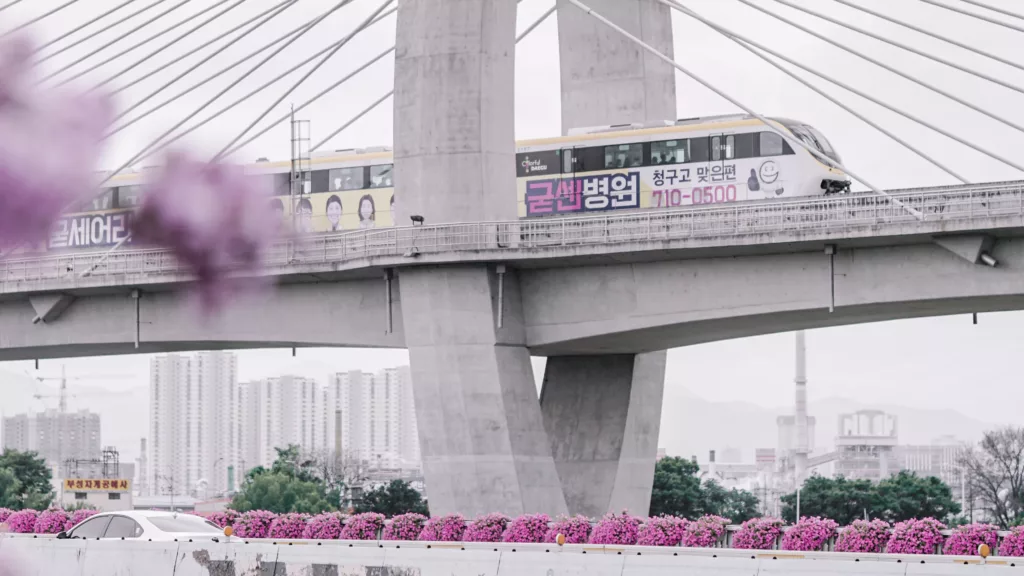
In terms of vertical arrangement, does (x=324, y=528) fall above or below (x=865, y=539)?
below

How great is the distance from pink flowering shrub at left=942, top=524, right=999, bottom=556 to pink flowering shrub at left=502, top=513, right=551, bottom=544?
393 inches

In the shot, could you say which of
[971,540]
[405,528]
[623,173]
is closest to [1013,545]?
[971,540]

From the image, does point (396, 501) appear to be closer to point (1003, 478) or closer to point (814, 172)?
point (1003, 478)

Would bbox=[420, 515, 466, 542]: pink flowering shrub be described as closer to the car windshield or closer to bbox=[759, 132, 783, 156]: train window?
the car windshield

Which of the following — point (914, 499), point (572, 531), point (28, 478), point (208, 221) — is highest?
point (208, 221)

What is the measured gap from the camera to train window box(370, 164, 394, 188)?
197 ft

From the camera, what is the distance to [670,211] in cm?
4981

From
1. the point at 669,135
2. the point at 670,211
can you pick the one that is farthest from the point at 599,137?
the point at 670,211

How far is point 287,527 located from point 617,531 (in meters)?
9.43

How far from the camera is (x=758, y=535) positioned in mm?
36375

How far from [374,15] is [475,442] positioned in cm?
1440

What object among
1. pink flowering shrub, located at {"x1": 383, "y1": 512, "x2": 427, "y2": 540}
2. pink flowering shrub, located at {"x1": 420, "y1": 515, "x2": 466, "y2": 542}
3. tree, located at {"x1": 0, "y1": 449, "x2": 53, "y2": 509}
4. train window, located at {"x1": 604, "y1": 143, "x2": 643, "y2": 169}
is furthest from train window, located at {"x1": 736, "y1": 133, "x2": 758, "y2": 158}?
tree, located at {"x1": 0, "y1": 449, "x2": 53, "y2": 509}

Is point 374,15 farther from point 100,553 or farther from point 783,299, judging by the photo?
point 100,553

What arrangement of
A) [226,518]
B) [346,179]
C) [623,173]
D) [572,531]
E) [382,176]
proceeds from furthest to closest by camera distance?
[346,179]
[382,176]
[623,173]
[226,518]
[572,531]
